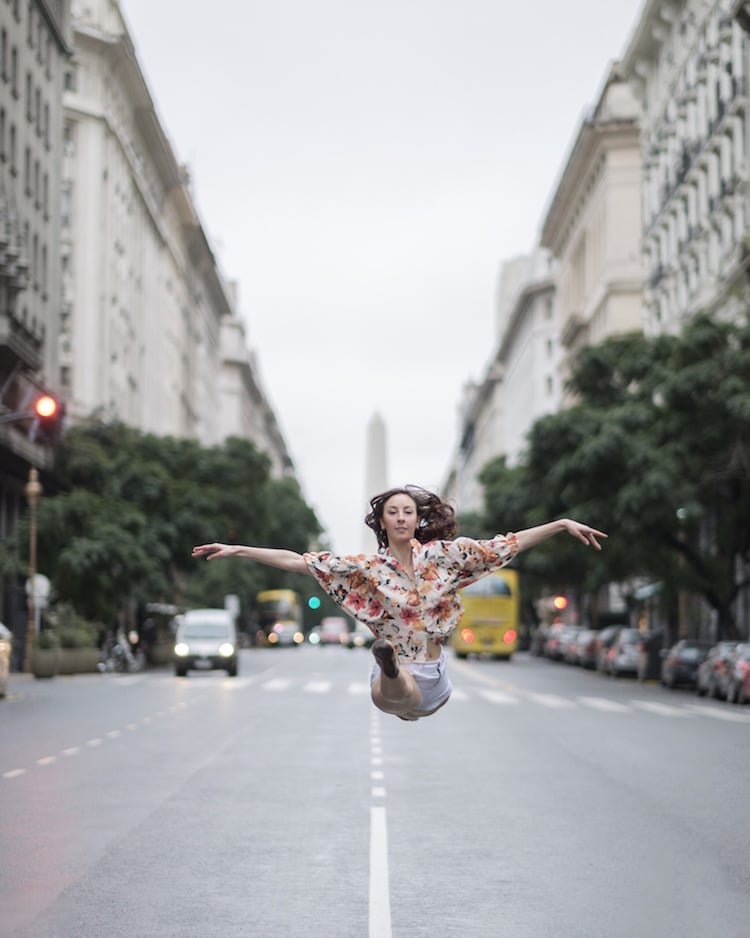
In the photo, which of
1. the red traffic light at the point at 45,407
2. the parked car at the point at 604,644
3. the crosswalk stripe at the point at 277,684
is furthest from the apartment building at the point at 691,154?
the red traffic light at the point at 45,407

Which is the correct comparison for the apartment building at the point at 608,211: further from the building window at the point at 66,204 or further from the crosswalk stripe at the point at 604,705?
the crosswalk stripe at the point at 604,705

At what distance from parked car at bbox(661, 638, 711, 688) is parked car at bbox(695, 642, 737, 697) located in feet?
7.12

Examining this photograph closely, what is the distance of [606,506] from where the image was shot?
142 feet

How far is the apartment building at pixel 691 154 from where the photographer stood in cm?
5572

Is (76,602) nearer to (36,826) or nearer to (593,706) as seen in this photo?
(593,706)

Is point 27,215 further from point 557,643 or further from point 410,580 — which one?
point 410,580

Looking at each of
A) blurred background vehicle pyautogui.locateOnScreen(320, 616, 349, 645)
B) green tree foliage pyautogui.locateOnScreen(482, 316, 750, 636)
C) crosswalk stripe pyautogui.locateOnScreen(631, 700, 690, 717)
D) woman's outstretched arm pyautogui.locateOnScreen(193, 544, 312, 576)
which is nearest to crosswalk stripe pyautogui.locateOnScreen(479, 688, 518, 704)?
crosswalk stripe pyautogui.locateOnScreen(631, 700, 690, 717)

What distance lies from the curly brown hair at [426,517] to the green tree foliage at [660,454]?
106ft

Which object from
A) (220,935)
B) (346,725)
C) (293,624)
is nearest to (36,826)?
(220,935)

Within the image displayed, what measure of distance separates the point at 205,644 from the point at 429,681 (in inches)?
1562

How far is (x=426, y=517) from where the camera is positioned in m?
8.88

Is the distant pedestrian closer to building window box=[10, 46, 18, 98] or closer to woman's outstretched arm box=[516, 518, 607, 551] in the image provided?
woman's outstretched arm box=[516, 518, 607, 551]

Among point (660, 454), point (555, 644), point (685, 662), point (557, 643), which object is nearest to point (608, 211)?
point (555, 644)

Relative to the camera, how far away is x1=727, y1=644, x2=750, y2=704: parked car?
34.0 meters
